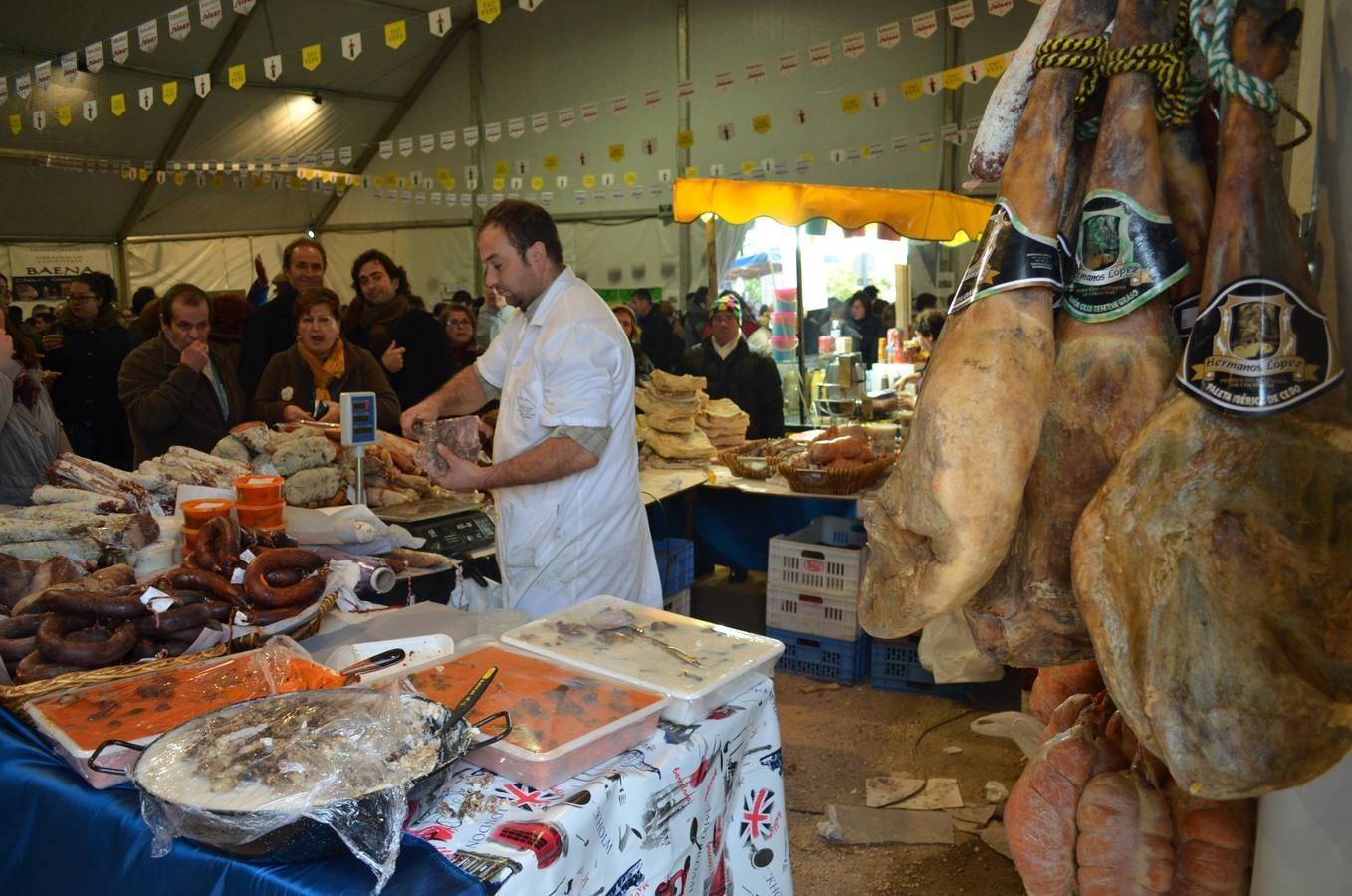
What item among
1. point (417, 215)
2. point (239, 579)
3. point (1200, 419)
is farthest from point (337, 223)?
point (1200, 419)

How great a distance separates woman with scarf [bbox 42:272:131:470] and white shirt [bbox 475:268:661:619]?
16.1ft

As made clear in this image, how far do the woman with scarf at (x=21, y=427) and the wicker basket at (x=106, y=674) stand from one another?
101 inches

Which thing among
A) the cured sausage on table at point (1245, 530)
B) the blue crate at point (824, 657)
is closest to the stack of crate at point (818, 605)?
the blue crate at point (824, 657)

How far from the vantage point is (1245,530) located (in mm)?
1012

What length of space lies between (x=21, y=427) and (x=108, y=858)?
11.6 feet

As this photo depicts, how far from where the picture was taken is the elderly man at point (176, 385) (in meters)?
4.82

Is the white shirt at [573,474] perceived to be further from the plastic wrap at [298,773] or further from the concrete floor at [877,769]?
the plastic wrap at [298,773]

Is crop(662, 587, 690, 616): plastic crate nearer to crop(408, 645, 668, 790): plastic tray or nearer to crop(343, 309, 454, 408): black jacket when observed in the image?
crop(343, 309, 454, 408): black jacket

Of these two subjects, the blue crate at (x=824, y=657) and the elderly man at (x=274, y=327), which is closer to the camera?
the blue crate at (x=824, y=657)

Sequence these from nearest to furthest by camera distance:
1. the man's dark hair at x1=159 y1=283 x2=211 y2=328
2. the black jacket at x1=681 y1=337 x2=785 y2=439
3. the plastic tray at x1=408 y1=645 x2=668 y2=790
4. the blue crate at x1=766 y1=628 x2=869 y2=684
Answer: the plastic tray at x1=408 y1=645 x2=668 y2=790 < the man's dark hair at x1=159 y1=283 x2=211 y2=328 < the blue crate at x1=766 y1=628 x2=869 y2=684 < the black jacket at x1=681 y1=337 x2=785 y2=439

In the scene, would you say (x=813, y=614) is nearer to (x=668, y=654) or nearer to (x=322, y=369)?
(x=322, y=369)

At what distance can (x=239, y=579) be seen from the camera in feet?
7.79

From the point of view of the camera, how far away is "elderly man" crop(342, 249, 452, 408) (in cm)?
648

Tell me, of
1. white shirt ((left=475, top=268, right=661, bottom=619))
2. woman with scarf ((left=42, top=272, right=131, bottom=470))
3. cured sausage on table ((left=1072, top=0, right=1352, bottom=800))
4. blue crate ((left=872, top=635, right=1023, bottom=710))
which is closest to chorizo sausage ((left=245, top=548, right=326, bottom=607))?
white shirt ((left=475, top=268, right=661, bottom=619))
